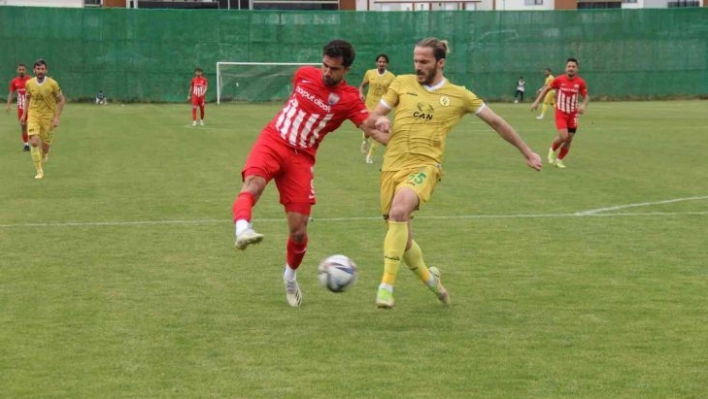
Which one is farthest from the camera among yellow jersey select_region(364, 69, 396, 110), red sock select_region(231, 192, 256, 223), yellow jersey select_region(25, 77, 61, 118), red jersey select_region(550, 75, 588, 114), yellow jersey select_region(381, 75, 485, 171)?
yellow jersey select_region(364, 69, 396, 110)

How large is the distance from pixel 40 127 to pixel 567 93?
33.7 feet

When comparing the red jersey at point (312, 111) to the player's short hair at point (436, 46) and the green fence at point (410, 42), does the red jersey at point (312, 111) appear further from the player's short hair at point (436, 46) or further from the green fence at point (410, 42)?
the green fence at point (410, 42)

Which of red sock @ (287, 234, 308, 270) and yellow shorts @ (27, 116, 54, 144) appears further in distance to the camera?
yellow shorts @ (27, 116, 54, 144)

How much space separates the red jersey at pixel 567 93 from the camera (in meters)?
23.5

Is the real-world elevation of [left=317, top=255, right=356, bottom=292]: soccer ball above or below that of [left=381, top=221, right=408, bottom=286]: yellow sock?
below

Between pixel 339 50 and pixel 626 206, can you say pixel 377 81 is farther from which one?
pixel 339 50

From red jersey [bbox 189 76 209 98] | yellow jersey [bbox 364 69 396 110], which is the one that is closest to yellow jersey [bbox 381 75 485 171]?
yellow jersey [bbox 364 69 396 110]

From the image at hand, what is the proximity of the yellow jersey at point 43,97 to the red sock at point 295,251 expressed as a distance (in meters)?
13.2

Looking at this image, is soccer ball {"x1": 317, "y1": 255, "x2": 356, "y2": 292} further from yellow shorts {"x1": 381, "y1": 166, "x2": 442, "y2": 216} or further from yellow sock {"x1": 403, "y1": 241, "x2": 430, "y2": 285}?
yellow shorts {"x1": 381, "y1": 166, "x2": 442, "y2": 216}

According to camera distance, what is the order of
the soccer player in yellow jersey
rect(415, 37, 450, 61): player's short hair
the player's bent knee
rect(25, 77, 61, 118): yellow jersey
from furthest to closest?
1. rect(25, 77, 61, 118): yellow jersey
2. the soccer player in yellow jersey
3. the player's bent knee
4. rect(415, 37, 450, 61): player's short hair

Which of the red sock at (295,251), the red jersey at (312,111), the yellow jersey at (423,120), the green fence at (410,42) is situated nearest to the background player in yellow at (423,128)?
the yellow jersey at (423,120)

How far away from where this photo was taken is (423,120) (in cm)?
939

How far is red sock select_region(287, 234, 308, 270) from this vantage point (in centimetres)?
945

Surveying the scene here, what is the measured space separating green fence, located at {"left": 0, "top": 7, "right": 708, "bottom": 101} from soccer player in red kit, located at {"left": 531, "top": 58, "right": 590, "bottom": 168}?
30827mm
